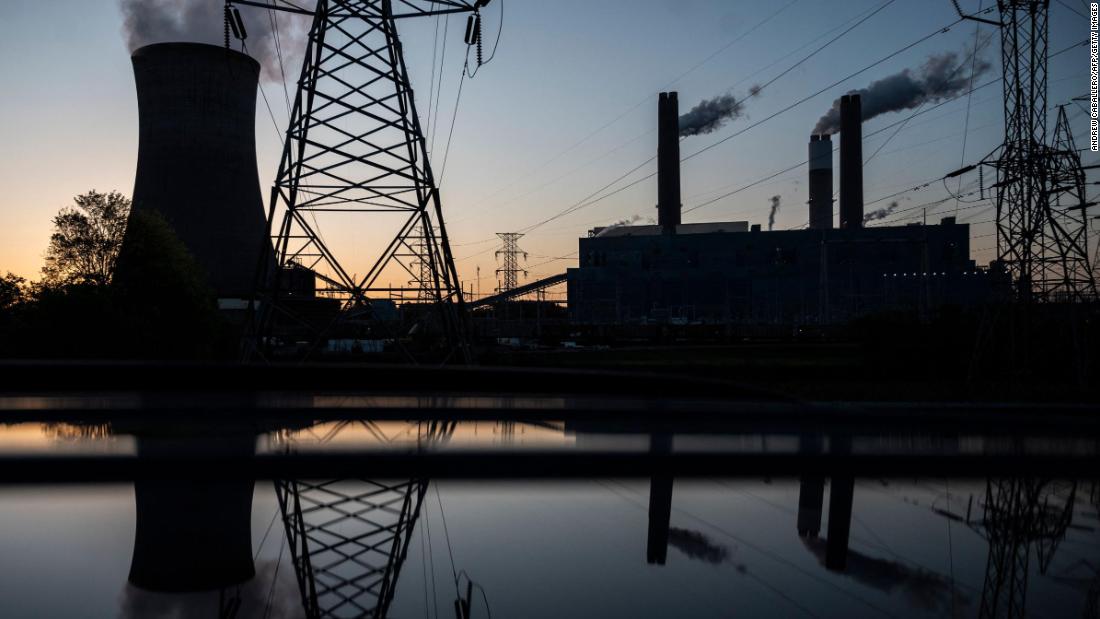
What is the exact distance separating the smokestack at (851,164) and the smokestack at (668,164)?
737 inches

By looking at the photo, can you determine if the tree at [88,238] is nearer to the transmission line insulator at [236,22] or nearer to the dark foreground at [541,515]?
the transmission line insulator at [236,22]

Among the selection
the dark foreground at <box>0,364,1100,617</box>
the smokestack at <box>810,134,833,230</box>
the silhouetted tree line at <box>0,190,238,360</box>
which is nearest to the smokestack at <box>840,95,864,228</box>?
the smokestack at <box>810,134,833,230</box>

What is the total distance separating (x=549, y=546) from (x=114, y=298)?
20.3 metres

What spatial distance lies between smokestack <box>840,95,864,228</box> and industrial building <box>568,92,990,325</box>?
7.10 m

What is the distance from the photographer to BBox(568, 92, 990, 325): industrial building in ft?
210

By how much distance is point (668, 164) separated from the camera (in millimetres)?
68062

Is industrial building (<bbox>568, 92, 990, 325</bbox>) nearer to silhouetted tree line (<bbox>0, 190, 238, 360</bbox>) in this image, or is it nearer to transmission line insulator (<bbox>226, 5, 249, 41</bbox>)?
silhouetted tree line (<bbox>0, 190, 238, 360</bbox>)

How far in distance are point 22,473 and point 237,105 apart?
30877mm

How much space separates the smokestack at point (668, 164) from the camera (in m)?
68.1

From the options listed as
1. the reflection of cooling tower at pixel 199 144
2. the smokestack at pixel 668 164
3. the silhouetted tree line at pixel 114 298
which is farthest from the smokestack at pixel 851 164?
the silhouetted tree line at pixel 114 298

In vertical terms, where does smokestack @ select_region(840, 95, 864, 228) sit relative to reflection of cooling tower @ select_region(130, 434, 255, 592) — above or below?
above

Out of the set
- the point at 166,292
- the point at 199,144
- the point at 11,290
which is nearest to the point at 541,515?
the point at 166,292

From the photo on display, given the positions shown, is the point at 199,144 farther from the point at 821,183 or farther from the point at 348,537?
the point at 821,183

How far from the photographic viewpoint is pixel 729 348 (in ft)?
104
